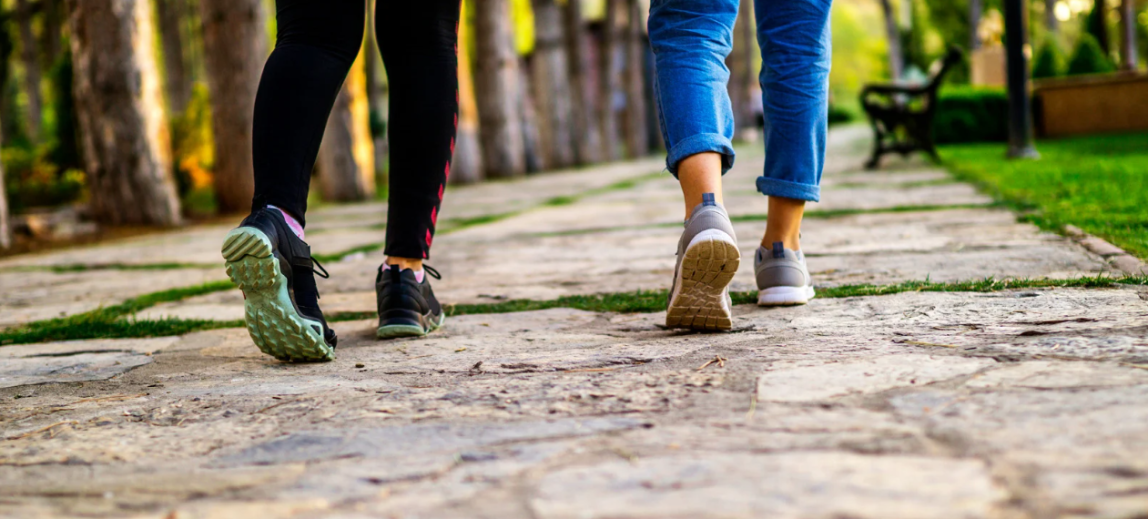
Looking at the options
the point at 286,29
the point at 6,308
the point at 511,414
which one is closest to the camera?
the point at 511,414

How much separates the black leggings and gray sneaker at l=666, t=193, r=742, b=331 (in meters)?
0.58

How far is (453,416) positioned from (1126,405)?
0.83 metres

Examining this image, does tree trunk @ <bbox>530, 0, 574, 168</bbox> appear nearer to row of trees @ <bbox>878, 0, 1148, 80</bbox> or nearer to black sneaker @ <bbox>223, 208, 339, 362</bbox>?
row of trees @ <bbox>878, 0, 1148, 80</bbox>

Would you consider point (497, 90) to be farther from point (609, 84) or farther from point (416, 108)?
point (416, 108)

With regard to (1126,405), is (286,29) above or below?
above

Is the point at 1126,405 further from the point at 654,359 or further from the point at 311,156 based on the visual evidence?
the point at 311,156

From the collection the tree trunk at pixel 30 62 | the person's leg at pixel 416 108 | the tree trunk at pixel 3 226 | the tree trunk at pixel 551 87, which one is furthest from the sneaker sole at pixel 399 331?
the tree trunk at pixel 30 62

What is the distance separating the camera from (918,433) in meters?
1.10

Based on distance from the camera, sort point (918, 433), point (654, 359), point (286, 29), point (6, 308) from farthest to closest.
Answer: point (6, 308), point (286, 29), point (654, 359), point (918, 433)

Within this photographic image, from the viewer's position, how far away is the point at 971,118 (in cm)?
1170

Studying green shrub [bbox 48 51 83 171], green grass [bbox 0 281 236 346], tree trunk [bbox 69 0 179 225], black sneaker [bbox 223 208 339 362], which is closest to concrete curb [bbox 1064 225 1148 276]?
black sneaker [bbox 223 208 339 362]

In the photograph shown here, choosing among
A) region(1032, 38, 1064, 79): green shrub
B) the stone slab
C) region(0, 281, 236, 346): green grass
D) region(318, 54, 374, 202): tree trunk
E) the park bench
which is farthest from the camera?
region(1032, 38, 1064, 79): green shrub

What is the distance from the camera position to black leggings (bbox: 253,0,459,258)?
187 cm

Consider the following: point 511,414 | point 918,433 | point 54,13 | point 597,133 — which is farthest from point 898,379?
point 54,13
